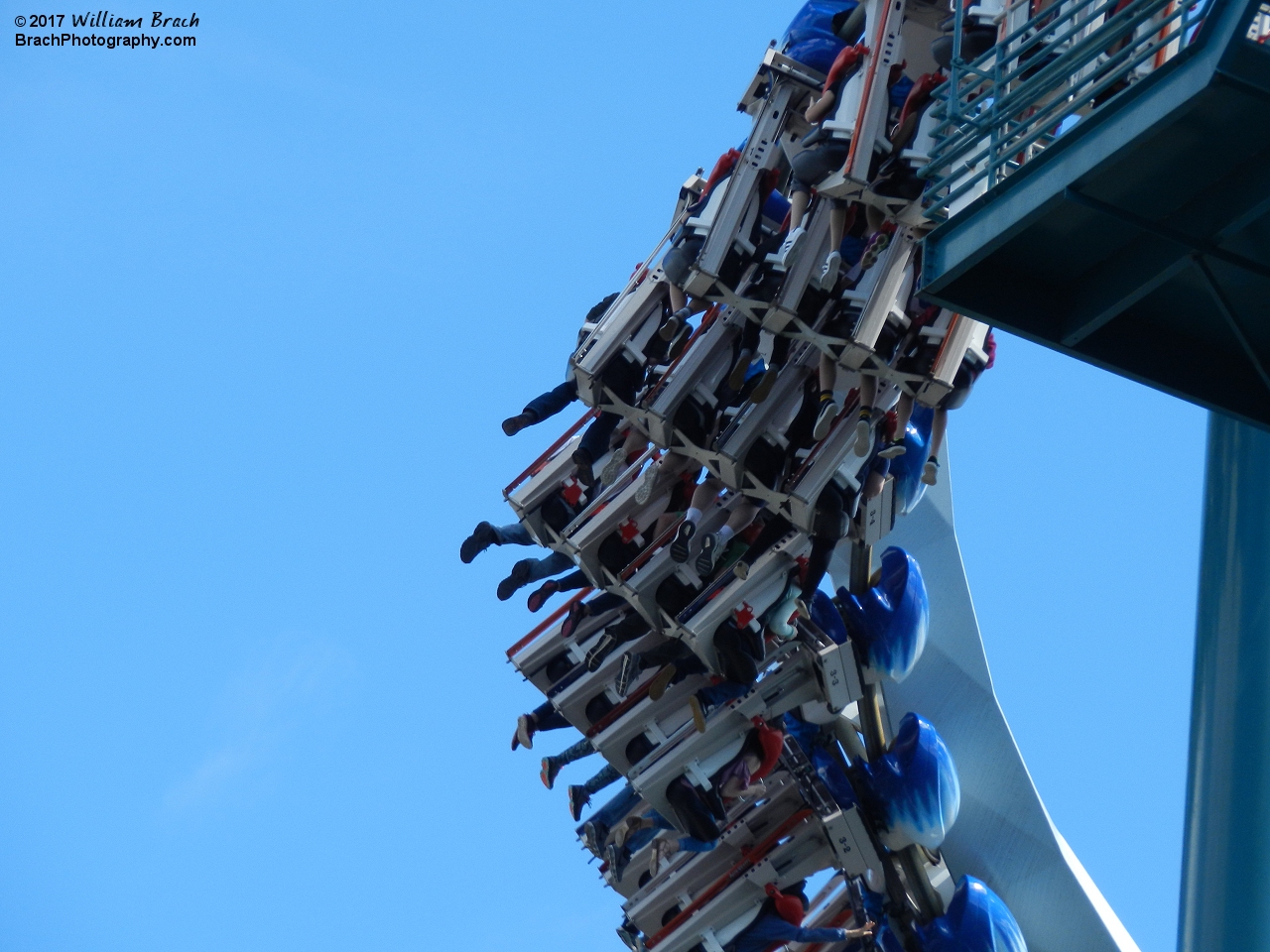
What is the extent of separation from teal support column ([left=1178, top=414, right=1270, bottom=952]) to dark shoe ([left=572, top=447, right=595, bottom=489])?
20.0 ft

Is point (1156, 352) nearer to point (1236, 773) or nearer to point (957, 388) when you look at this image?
point (1236, 773)

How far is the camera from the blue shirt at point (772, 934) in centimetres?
1548

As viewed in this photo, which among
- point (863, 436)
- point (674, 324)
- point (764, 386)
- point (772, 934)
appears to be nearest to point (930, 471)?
point (863, 436)

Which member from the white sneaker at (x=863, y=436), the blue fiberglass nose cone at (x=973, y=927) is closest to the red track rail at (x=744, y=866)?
the blue fiberglass nose cone at (x=973, y=927)

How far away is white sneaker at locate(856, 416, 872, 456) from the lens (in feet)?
41.5

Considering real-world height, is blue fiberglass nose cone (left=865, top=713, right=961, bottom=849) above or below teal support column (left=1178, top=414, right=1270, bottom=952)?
above

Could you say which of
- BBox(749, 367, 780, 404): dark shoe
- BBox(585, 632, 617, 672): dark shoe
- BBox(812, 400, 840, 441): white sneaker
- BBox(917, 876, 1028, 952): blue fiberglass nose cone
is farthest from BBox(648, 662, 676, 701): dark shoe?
BBox(917, 876, 1028, 952): blue fiberglass nose cone

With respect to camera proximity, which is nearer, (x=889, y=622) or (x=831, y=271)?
(x=831, y=271)

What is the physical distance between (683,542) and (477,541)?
181 centimetres

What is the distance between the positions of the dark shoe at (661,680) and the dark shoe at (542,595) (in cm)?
137

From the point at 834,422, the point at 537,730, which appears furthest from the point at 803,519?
the point at 537,730

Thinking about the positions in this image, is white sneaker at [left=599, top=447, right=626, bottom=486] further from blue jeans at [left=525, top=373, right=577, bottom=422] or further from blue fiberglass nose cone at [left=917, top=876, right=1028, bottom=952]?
blue fiberglass nose cone at [left=917, top=876, right=1028, bottom=952]

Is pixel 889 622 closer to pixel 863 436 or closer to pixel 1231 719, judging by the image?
pixel 863 436

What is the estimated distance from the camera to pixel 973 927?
15320 mm
